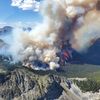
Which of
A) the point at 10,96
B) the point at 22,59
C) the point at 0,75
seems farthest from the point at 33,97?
the point at 22,59

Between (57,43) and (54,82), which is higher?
(57,43)

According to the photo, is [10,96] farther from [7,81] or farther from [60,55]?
[60,55]

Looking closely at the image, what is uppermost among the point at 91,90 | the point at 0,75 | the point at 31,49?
the point at 31,49

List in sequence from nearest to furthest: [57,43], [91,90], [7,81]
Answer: [57,43] < [7,81] < [91,90]

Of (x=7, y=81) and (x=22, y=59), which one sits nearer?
(x=7, y=81)

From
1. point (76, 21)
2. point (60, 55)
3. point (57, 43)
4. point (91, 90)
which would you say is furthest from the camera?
point (91, 90)

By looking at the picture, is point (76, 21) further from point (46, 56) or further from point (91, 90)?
point (91, 90)

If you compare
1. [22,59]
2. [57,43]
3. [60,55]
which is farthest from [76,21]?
[22,59]
